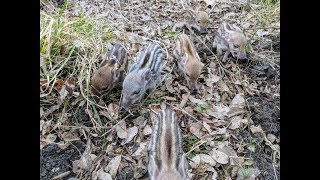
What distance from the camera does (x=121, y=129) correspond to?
100 inches

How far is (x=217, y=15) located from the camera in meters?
3.60

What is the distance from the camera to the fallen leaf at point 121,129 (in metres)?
2.52

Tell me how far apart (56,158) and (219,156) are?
0.99m

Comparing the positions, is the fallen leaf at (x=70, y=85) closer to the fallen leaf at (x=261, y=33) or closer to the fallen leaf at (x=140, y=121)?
the fallen leaf at (x=140, y=121)

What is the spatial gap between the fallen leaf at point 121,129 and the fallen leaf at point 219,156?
0.56 metres

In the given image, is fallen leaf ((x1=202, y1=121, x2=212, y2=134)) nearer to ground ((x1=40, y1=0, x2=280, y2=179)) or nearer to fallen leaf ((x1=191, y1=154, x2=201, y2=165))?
ground ((x1=40, y1=0, x2=280, y2=179))

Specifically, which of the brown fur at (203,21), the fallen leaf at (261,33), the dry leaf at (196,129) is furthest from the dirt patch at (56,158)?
the fallen leaf at (261,33)

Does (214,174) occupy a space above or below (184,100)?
below

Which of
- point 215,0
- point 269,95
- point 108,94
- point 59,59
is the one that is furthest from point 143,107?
point 215,0

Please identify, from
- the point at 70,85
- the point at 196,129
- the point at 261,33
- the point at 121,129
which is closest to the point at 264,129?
the point at 196,129

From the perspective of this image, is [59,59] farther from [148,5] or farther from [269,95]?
[269,95]

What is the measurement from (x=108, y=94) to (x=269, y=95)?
1143 millimetres

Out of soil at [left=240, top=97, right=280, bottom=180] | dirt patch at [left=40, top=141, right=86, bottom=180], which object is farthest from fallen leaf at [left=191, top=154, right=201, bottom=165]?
dirt patch at [left=40, top=141, right=86, bottom=180]

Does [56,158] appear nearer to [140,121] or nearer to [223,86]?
[140,121]
